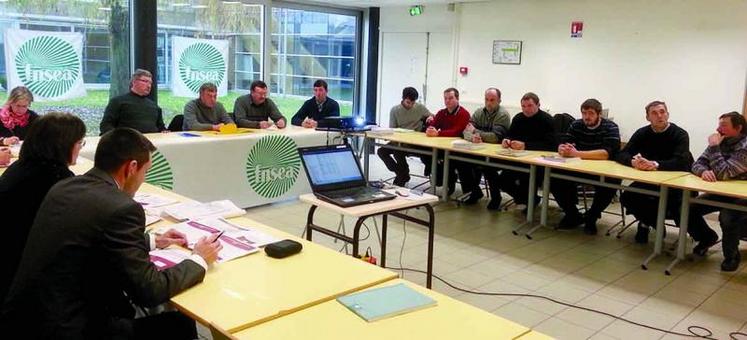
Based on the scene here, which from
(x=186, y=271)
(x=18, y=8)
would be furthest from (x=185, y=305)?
(x=18, y=8)

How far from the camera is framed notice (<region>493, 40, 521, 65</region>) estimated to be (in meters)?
7.75

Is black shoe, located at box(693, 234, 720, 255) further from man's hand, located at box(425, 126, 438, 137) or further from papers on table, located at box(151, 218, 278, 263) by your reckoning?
papers on table, located at box(151, 218, 278, 263)

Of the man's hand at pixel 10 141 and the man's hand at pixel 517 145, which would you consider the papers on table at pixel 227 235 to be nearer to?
the man's hand at pixel 10 141

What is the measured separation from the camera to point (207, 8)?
24.1ft

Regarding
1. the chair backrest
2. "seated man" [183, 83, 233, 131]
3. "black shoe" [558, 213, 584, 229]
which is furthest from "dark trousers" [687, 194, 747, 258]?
the chair backrest

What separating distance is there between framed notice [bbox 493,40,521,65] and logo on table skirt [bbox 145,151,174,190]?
4.63m

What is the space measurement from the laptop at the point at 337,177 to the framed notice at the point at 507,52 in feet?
16.2

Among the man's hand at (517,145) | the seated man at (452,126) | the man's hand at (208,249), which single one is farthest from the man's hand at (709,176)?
the man's hand at (208,249)

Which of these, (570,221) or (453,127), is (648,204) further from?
(453,127)

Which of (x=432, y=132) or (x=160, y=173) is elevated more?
(x=432, y=132)

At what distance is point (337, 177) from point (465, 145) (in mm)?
2725

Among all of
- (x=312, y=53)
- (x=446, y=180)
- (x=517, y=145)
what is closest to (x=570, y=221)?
(x=517, y=145)

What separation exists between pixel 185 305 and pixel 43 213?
1.61 ft

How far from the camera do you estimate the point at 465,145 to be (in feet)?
19.2
